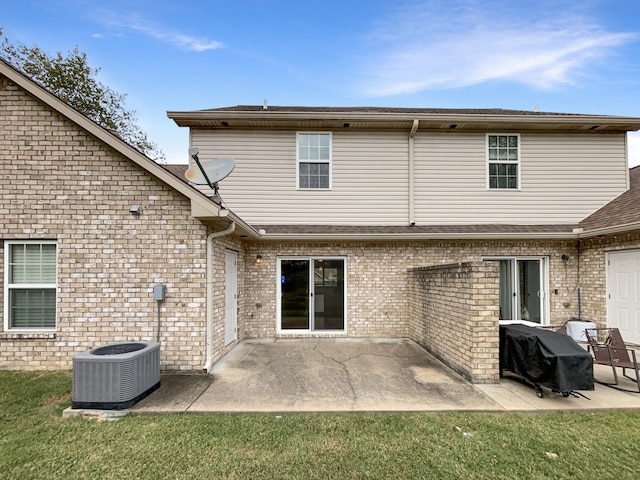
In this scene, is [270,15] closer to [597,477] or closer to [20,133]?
[20,133]

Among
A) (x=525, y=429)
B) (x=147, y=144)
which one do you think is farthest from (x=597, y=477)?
(x=147, y=144)

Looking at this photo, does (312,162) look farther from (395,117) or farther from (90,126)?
(90,126)

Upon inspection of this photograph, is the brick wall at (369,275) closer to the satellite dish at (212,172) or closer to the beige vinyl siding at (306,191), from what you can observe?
the beige vinyl siding at (306,191)

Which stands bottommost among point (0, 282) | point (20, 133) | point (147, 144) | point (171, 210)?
point (0, 282)

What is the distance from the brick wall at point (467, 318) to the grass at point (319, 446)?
113cm

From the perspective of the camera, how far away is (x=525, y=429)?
3637mm

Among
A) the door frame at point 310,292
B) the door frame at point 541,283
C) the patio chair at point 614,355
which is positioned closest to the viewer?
the patio chair at point 614,355

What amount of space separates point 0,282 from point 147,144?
1586 centimetres

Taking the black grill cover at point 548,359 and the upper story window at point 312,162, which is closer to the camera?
the black grill cover at point 548,359

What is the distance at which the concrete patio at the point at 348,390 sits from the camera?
416cm

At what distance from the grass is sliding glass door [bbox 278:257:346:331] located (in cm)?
452

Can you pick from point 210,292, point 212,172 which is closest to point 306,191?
point 212,172

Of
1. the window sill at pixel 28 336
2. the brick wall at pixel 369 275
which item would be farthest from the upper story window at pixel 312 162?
the window sill at pixel 28 336

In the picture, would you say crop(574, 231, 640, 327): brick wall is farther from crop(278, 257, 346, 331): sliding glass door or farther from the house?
crop(278, 257, 346, 331): sliding glass door
